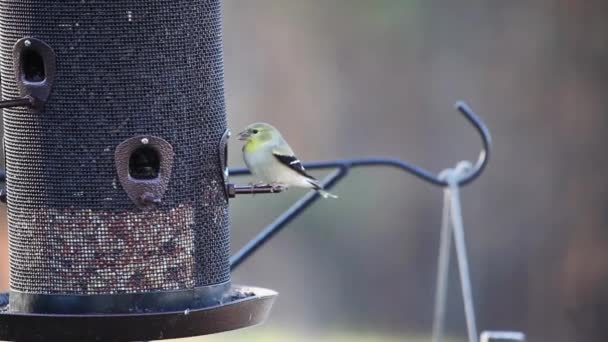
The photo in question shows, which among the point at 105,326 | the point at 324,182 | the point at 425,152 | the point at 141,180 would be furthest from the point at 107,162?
the point at 425,152

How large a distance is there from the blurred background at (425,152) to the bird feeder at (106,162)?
8565 millimetres

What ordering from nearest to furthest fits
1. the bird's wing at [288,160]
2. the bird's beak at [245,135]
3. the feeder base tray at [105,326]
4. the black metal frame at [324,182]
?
1. the feeder base tray at [105,326]
2. the black metal frame at [324,182]
3. the bird's wing at [288,160]
4. the bird's beak at [245,135]

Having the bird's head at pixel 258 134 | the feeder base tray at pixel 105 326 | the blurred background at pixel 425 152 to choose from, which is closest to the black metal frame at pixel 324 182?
the bird's head at pixel 258 134

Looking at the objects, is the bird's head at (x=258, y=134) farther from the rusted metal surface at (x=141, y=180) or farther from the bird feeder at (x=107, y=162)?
the rusted metal surface at (x=141, y=180)

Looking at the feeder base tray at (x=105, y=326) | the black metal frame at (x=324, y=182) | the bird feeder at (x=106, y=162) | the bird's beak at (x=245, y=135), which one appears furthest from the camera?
the bird's beak at (x=245, y=135)

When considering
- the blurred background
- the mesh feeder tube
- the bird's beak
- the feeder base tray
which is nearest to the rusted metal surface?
the mesh feeder tube

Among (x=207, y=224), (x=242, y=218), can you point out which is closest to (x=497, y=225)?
(x=242, y=218)

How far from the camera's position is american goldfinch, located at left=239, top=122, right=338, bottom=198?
6895 millimetres

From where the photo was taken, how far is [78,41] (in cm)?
529

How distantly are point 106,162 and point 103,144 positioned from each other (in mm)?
65

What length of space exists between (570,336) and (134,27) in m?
9.44

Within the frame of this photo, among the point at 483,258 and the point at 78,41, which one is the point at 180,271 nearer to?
the point at 78,41

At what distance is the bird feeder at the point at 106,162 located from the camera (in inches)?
207

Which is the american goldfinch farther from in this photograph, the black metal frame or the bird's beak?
the black metal frame
